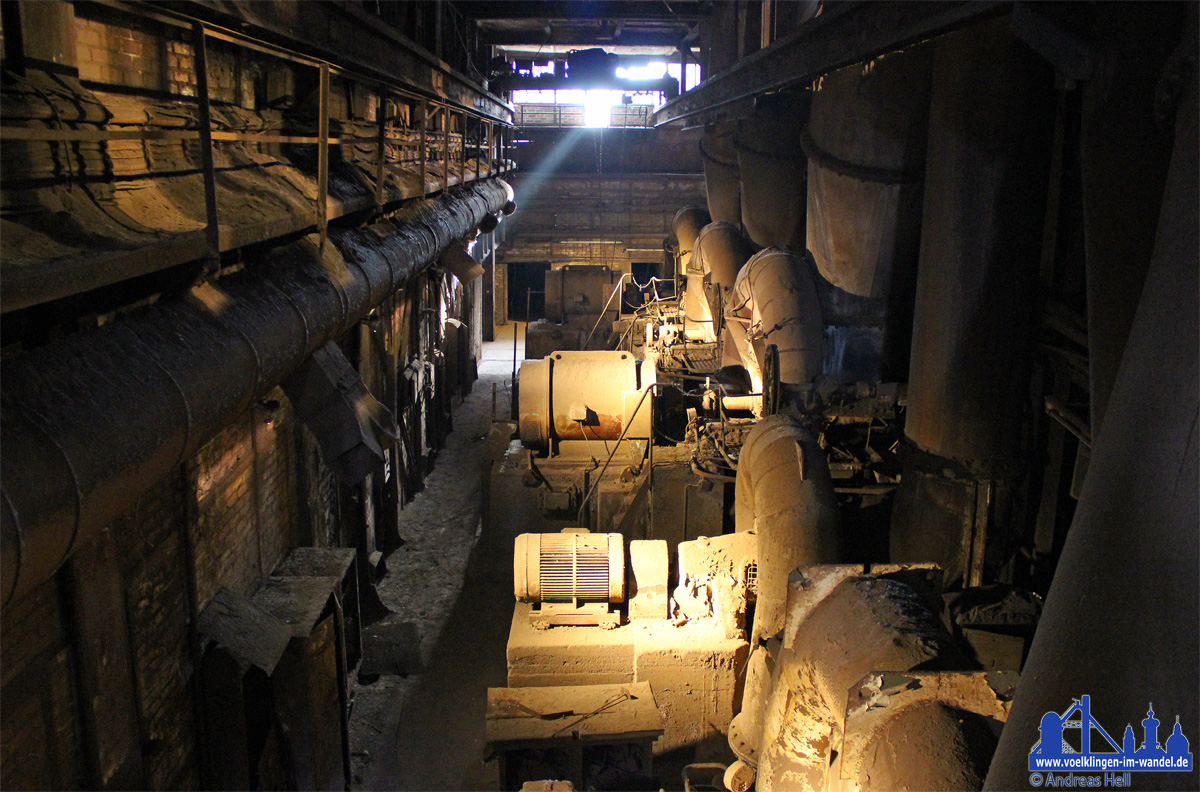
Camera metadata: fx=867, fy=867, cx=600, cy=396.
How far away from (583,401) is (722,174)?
7845 millimetres

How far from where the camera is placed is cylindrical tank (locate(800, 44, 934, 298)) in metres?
6.83

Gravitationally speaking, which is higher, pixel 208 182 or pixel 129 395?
pixel 208 182

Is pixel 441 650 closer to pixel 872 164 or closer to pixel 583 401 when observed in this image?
pixel 583 401

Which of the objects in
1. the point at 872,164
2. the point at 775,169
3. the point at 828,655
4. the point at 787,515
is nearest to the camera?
the point at 828,655

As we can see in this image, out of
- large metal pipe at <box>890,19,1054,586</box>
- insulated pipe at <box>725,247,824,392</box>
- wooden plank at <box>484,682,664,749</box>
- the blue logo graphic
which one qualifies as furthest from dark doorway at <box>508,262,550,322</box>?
the blue logo graphic

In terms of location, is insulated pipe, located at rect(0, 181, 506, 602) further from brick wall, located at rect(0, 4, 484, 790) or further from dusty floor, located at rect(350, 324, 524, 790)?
dusty floor, located at rect(350, 324, 524, 790)

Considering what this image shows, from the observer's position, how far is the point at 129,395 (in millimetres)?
2236

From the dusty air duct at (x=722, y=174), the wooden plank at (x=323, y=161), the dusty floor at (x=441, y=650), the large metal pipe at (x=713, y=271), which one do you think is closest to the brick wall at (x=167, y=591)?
the wooden plank at (x=323, y=161)

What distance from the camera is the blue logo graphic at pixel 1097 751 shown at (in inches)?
77.1

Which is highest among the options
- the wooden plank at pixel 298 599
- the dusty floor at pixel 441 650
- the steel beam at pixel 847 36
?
the steel beam at pixel 847 36

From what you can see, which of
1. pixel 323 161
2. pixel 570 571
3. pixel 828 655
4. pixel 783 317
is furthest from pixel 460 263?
pixel 828 655

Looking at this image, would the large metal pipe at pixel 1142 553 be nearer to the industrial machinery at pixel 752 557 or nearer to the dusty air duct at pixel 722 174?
the industrial machinery at pixel 752 557

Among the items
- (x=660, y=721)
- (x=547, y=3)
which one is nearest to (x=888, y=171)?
(x=660, y=721)

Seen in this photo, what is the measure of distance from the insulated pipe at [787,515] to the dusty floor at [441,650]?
262cm
